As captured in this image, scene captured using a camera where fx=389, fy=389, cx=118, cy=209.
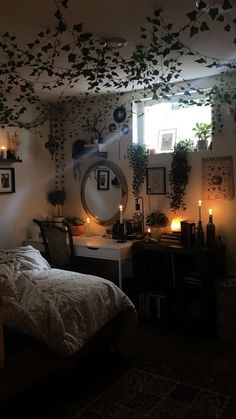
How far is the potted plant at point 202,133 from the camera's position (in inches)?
153

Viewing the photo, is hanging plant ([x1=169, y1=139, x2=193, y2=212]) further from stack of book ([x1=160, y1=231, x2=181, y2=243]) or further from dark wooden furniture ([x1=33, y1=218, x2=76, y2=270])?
dark wooden furniture ([x1=33, y1=218, x2=76, y2=270])

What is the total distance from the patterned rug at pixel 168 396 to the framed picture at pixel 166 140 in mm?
2241

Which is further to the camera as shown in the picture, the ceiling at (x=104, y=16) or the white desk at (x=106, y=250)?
the white desk at (x=106, y=250)

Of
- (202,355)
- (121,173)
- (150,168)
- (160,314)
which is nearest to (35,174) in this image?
(121,173)

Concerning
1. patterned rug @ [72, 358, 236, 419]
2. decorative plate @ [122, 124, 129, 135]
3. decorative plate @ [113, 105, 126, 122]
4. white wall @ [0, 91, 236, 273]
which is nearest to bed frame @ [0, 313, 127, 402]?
patterned rug @ [72, 358, 236, 419]

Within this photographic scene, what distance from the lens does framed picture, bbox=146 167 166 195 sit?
165 inches

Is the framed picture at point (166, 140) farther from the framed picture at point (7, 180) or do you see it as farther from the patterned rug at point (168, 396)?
the patterned rug at point (168, 396)

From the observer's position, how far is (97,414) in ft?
7.86

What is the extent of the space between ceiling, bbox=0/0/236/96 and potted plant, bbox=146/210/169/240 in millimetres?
1780

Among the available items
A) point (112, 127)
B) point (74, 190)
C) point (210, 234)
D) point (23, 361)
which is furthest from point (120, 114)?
point (23, 361)

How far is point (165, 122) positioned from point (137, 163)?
1.76 ft

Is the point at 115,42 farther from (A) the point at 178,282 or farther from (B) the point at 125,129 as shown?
(A) the point at 178,282

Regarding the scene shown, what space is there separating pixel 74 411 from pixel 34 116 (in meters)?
3.32

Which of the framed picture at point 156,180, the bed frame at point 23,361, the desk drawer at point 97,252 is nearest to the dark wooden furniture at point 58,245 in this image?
the desk drawer at point 97,252
